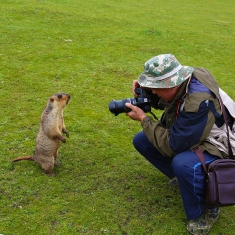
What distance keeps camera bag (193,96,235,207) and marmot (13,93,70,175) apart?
1.98 metres

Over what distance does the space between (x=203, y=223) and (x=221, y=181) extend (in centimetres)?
63

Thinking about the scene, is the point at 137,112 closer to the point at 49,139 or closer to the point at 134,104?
the point at 134,104

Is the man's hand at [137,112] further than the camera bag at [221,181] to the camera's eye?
Yes

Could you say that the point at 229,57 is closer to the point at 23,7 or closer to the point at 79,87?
the point at 79,87

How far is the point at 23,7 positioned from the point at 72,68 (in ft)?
19.8

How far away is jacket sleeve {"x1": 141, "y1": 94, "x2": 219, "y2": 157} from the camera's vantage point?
10.4ft

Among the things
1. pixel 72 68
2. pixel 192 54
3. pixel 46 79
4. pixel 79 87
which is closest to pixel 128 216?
pixel 79 87

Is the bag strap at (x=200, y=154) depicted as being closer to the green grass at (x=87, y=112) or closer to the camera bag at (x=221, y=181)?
the camera bag at (x=221, y=181)

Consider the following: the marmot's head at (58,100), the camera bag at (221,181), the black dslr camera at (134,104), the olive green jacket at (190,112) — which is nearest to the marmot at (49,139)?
the marmot's head at (58,100)

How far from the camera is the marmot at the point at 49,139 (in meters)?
4.40

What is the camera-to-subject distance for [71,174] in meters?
4.48

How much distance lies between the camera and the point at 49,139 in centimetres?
448

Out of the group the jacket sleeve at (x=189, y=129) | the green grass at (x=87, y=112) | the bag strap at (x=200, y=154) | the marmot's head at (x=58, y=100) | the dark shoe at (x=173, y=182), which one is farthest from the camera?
the marmot's head at (x=58, y=100)

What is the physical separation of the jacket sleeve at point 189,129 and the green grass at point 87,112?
947mm
